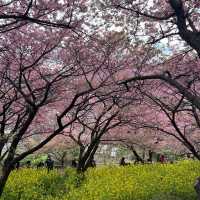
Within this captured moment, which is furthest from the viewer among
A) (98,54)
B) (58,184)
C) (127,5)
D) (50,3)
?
(58,184)

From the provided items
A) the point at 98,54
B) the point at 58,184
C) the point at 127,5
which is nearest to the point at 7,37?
→ the point at 98,54

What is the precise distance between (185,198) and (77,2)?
8009 mm

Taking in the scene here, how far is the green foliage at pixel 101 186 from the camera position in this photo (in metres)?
15.3

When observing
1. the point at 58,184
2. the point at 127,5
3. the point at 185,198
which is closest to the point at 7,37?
the point at 127,5

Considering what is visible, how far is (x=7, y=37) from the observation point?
1195 cm

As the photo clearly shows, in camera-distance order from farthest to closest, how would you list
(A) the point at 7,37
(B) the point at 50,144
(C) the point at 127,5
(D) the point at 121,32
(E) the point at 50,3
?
(B) the point at 50,144, (A) the point at 7,37, (D) the point at 121,32, (C) the point at 127,5, (E) the point at 50,3

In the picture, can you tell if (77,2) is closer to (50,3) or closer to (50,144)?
(50,3)

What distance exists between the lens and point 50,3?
912cm

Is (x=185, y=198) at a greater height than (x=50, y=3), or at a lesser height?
lesser

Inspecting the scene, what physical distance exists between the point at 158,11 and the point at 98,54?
11.9ft

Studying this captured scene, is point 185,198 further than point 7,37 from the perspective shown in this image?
Yes

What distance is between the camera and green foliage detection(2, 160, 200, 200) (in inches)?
604

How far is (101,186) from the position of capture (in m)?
17.1

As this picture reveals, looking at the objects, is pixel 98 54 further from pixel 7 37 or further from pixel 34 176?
pixel 34 176
